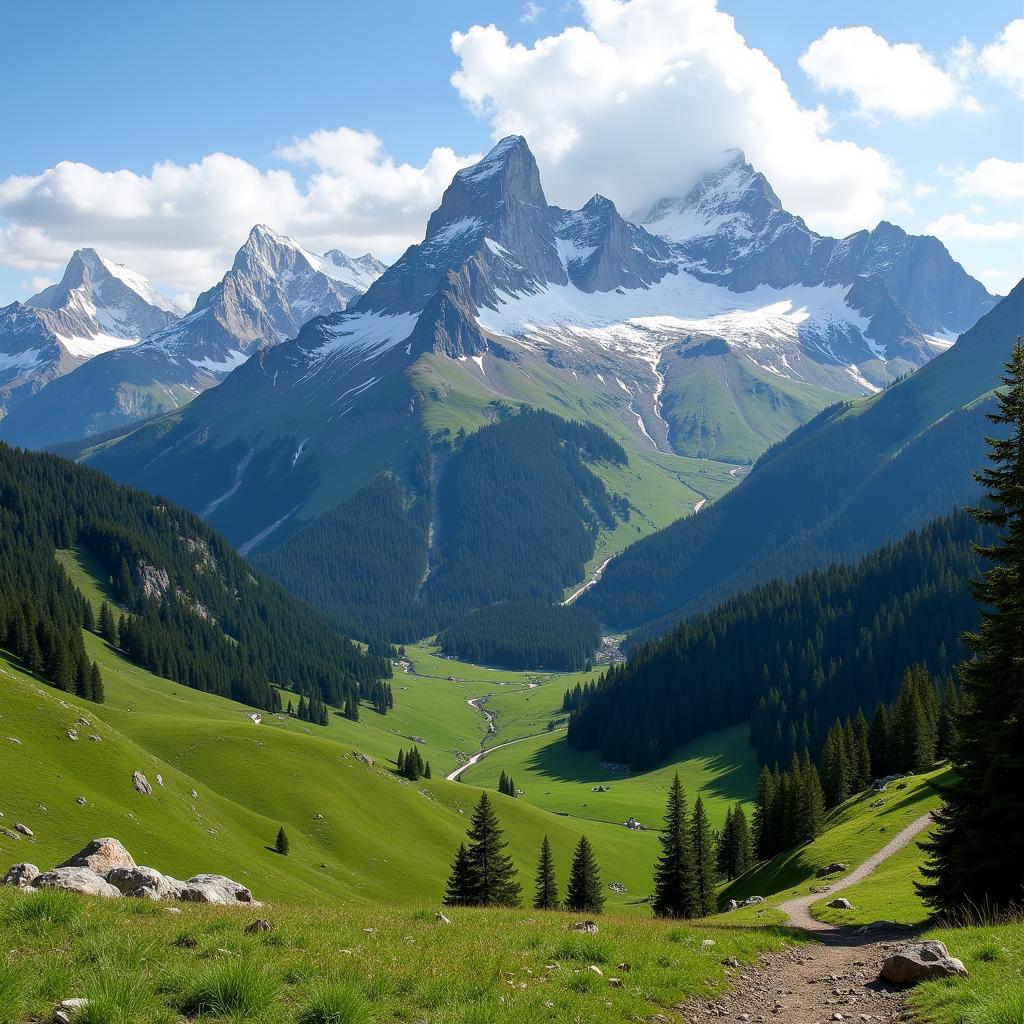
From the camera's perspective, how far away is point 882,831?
212 feet

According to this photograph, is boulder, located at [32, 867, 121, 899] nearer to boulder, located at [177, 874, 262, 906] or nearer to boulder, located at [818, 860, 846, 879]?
boulder, located at [177, 874, 262, 906]

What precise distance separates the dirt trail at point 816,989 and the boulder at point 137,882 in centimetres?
1786

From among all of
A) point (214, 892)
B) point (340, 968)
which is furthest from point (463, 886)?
point (340, 968)

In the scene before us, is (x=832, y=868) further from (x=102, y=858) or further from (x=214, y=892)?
(x=102, y=858)

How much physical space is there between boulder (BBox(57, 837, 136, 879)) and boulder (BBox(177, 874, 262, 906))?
2.62 meters

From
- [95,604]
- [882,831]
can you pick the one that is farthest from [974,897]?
[95,604]

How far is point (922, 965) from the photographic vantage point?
66.5ft

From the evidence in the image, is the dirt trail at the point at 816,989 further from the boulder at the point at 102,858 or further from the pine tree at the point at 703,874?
the pine tree at the point at 703,874

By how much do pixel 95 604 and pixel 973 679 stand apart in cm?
19247

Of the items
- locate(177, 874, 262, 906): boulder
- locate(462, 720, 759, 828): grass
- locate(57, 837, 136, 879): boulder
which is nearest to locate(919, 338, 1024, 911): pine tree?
locate(177, 874, 262, 906): boulder

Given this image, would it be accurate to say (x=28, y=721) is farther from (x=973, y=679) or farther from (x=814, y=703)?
(x=814, y=703)

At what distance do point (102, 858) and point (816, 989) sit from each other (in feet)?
79.2

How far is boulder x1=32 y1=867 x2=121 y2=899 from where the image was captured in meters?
25.4

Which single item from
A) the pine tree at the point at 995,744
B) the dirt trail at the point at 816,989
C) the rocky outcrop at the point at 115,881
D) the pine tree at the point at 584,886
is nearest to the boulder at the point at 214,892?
the rocky outcrop at the point at 115,881
